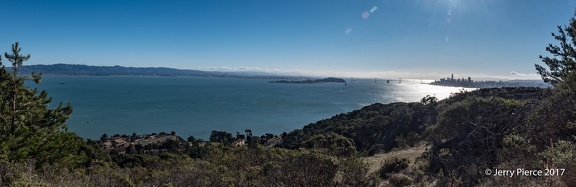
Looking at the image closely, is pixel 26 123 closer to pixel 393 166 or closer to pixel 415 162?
pixel 393 166

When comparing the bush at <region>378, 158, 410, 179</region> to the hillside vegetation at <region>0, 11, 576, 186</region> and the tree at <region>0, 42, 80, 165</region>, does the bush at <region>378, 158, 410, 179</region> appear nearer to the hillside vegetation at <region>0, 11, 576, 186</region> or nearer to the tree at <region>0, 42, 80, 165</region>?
the hillside vegetation at <region>0, 11, 576, 186</region>

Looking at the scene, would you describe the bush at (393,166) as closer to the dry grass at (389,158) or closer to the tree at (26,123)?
the dry grass at (389,158)

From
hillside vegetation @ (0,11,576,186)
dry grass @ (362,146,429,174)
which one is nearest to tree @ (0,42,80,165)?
hillside vegetation @ (0,11,576,186)

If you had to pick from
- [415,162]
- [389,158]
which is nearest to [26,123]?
[389,158]

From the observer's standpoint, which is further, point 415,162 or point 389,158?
point 389,158

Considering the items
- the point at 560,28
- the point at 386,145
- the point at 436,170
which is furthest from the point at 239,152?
the point at 386,145

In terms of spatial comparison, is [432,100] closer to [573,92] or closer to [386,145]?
[386,145]

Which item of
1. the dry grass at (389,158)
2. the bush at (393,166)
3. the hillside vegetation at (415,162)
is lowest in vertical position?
the dry grass at (389,158)

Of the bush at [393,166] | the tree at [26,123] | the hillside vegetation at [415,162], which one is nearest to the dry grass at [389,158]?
the bush at [393,166]
